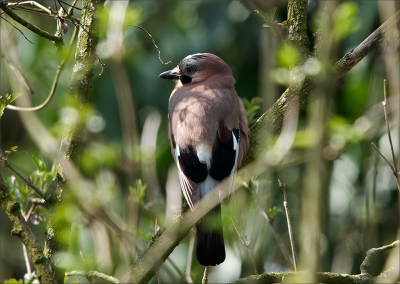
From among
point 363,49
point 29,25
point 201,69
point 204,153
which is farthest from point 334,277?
point 201,69

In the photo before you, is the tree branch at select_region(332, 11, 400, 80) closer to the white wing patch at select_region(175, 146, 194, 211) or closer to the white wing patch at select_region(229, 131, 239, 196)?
the white wing patch at select_region(229, 131, 239, 196)

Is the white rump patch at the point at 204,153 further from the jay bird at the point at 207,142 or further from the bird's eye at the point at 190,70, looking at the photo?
the bird's eye at the point at 190,70

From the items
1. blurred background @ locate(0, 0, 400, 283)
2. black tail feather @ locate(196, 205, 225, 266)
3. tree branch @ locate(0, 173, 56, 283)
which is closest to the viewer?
tree branch @ locate(0, 173, 56, 283)

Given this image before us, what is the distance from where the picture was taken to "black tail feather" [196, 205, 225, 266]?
9.97 feet

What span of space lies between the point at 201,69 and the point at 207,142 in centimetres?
114

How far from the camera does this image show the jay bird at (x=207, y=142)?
3148 millimetres

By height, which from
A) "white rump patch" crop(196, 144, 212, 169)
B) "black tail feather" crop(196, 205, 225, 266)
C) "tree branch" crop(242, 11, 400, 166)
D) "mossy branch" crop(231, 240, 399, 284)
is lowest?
"mossy branch" crop(231, 240, 399, 284)

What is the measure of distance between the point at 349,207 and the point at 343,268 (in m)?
2.13

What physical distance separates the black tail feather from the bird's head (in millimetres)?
1649

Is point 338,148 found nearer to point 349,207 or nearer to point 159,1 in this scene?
point 349,207

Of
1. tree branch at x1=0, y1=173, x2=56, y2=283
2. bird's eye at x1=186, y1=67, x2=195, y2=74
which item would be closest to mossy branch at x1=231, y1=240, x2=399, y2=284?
tree branch at x1=0, y1=173, x2=56, y2=283

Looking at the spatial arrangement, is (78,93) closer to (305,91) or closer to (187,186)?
(187,186)

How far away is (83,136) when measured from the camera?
273 cm

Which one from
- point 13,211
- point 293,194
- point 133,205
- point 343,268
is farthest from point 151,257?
point 293,194
